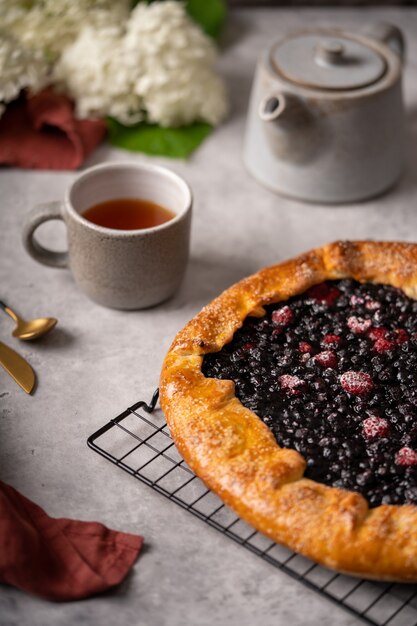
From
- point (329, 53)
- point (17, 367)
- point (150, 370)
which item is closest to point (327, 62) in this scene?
point (329, 53)

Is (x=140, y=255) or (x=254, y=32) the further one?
(x=254, y=32)

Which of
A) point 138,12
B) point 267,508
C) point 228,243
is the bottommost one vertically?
point 228,243

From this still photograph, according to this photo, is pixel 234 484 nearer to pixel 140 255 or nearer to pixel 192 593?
pixel 192 593

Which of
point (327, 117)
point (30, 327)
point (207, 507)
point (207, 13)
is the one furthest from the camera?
point (207, 13)

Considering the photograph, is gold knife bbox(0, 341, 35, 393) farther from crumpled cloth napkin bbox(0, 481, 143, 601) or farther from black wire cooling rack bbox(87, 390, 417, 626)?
crumpled cloth napkin bbox(0, 481, 143, 601)

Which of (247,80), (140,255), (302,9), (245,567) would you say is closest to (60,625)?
(245,567)

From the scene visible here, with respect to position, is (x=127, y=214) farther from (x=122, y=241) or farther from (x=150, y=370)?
(x=150, y=370)
